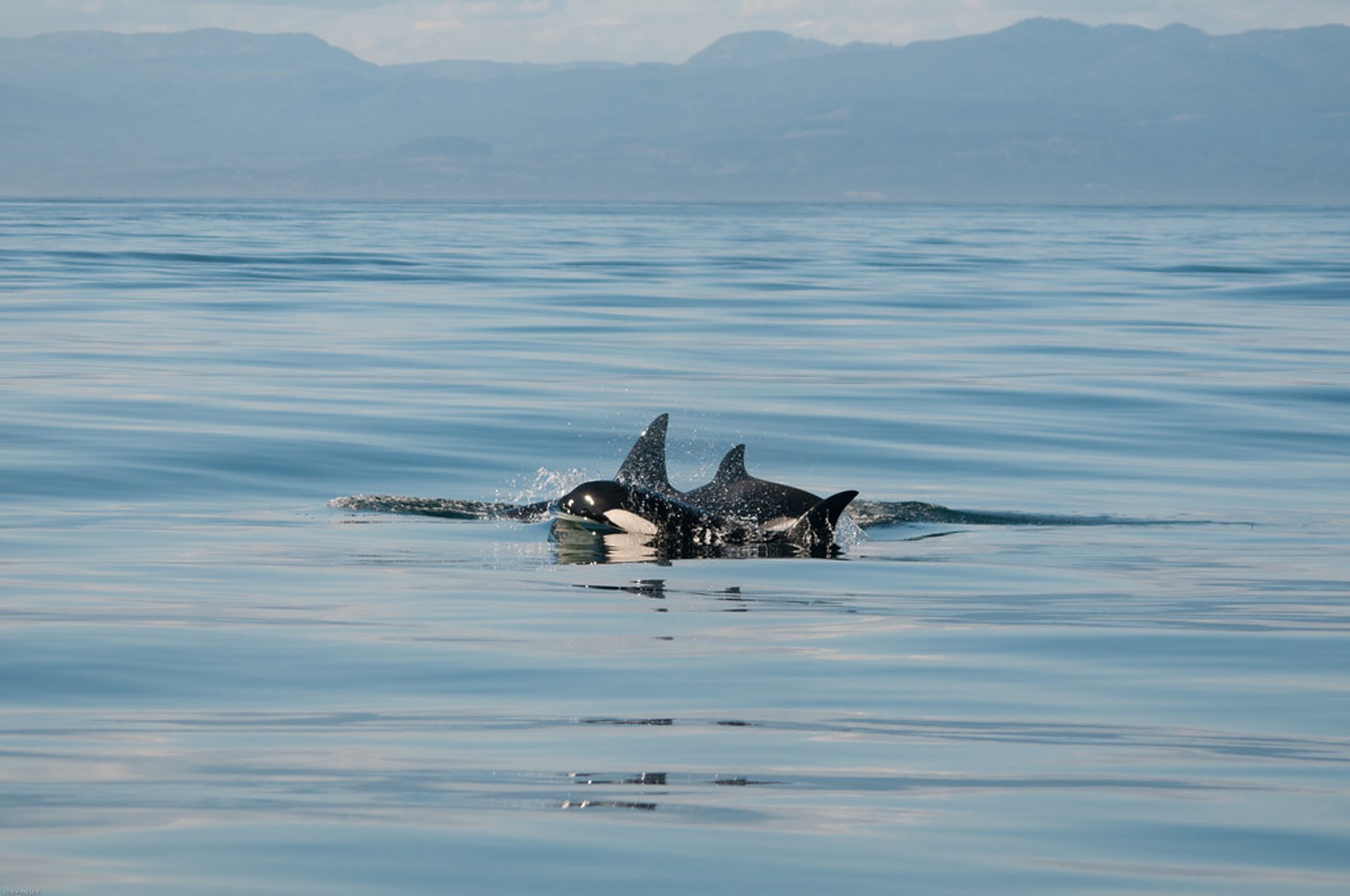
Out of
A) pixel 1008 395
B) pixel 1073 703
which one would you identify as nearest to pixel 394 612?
pixel 1073 703

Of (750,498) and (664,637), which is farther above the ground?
(750,498)

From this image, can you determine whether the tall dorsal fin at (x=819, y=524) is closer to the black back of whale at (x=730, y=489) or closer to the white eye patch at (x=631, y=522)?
the black back of whale at (x=730, y=489)

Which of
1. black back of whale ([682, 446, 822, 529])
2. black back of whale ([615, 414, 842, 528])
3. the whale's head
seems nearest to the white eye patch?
the whale's head

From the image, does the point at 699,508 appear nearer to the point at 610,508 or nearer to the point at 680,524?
the point at 680,524

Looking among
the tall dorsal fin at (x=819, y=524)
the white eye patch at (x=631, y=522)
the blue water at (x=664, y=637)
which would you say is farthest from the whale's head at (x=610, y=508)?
the tall dorsal fin at (x=819, y=524)

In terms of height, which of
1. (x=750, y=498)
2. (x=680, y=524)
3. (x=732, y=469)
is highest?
(x=732, y=469)

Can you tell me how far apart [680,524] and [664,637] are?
11.9 feet

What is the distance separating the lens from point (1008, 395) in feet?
79.6

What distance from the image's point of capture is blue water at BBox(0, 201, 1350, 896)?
19.6ft

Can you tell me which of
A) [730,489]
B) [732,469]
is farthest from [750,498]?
[732,469]

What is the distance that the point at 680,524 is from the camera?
13281mm

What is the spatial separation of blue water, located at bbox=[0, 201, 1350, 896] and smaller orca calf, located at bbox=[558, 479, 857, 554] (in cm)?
44

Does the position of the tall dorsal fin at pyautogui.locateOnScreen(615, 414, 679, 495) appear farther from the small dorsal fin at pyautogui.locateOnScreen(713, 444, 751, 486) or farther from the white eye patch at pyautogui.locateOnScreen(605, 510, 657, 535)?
the small dorsal fin at pyautogui.locateOnScreen(713, 444, 751, 486)

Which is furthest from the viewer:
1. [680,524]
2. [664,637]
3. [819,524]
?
[680,524]
